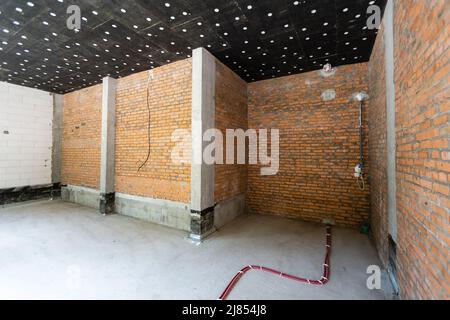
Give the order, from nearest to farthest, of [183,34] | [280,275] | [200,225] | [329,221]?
[280,275] < [183,34] < [200,225] < [329,221]

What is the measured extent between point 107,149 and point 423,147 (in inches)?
239

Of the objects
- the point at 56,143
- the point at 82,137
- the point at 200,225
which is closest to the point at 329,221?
the point at 200,225

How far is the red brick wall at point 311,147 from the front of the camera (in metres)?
4.25

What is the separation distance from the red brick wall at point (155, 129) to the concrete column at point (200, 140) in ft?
1.48

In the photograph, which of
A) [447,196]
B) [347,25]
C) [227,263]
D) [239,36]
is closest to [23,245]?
[227,263]

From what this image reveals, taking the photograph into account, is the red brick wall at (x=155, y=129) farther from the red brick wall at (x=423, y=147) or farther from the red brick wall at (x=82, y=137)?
the red brick wall at (x=423, y=147)

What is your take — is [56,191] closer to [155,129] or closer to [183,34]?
[155,129]

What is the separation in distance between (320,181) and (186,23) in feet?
13.8

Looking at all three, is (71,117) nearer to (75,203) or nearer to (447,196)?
(75,203)

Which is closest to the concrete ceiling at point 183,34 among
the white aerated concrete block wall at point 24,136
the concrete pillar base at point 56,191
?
the white aerated concrete block wall at point 24,136

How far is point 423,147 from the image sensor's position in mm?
1574

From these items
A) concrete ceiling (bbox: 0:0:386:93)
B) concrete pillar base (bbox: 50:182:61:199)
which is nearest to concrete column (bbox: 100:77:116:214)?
concrete ceiling (bbox: 0:0:386:93)

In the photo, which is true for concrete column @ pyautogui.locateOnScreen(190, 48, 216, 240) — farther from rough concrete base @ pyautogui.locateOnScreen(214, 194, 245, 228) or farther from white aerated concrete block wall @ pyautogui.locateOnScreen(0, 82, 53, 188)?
white aerated concrete block wall @ pyautogui.locateOnScreen(0, 82, 53, 188)

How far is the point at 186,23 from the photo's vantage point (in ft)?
9.97
